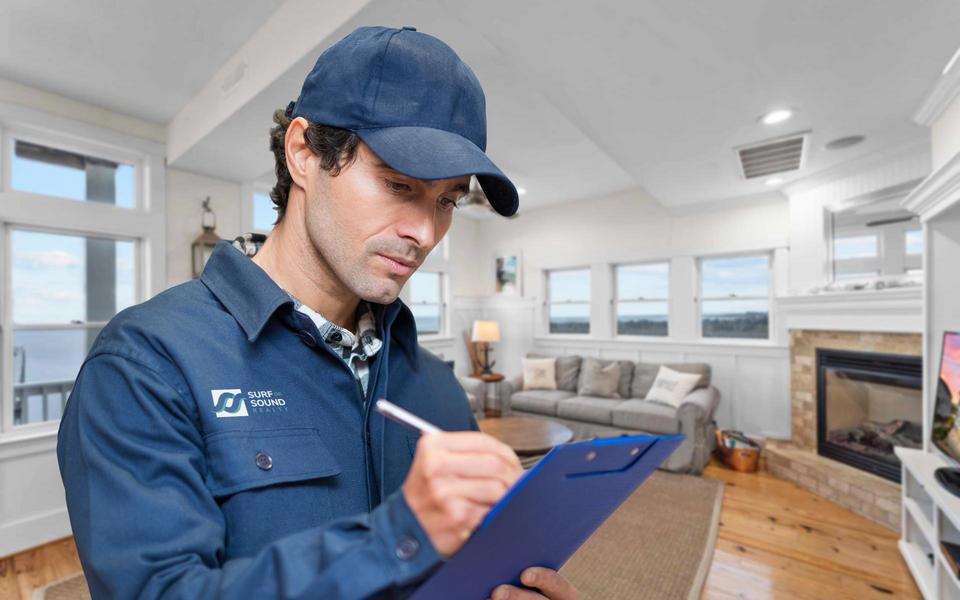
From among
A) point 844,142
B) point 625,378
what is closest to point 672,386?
point 625,378

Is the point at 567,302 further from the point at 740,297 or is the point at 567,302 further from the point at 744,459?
the point at 744,459

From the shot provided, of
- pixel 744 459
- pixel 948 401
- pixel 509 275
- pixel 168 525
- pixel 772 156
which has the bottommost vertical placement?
pixel 744 459

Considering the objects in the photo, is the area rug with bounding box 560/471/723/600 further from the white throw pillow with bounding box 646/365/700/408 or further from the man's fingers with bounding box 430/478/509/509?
the man's fingers with bounding box 430/478/509/509

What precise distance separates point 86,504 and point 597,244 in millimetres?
5616

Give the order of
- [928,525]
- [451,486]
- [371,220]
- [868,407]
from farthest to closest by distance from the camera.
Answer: [868,407], [928,525], [371,220], [451,486]

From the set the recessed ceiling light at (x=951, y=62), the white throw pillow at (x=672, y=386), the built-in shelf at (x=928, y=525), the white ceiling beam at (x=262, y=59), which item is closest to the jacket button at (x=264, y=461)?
the white ceiling beam at (x=262, y=59)

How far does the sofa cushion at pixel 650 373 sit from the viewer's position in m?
4.45

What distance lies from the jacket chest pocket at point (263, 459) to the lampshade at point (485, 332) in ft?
16.6

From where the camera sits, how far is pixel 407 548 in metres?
0.35

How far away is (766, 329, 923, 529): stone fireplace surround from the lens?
2.98 m

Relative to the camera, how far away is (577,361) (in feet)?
17.6

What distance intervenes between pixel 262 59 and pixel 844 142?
3660 mm

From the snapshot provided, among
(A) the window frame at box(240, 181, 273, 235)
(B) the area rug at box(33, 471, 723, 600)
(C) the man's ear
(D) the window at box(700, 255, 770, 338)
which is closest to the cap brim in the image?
(C) the man's ear

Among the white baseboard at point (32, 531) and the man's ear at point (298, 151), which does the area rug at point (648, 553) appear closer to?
the white baseboard at point (32, 531)
